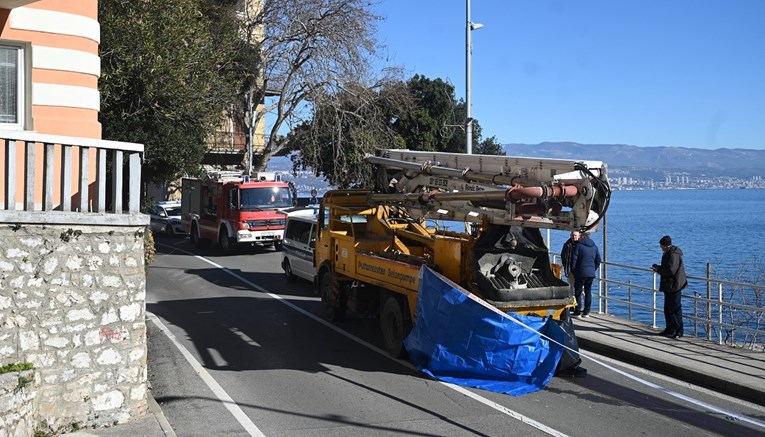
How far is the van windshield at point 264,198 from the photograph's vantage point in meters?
27.4

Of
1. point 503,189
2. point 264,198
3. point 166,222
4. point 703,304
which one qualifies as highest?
point 503,189

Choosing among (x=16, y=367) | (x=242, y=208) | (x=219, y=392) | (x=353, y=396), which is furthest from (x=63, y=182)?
(x=242, y=208)

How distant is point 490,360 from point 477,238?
1.81 meters

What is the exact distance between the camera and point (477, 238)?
11.2m

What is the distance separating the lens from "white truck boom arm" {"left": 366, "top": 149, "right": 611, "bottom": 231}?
385 inches

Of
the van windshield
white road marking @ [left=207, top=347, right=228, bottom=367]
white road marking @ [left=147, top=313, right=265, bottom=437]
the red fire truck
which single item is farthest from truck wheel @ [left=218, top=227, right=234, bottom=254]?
white road marking @ [left=207, top=347, right=228, bottom=367]

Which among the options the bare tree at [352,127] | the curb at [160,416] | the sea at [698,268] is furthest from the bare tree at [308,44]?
the curb at [160,416]

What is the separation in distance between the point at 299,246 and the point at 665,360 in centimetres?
1059

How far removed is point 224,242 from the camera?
92.7 ft

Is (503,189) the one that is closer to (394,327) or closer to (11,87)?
(394,327)

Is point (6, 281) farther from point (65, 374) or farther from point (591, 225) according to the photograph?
point (591, 225)

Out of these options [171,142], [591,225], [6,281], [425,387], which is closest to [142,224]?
[6,281]

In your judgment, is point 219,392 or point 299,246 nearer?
point 219,392

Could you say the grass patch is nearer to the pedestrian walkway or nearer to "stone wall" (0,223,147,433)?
"stone wall" (0,223,147,433)
